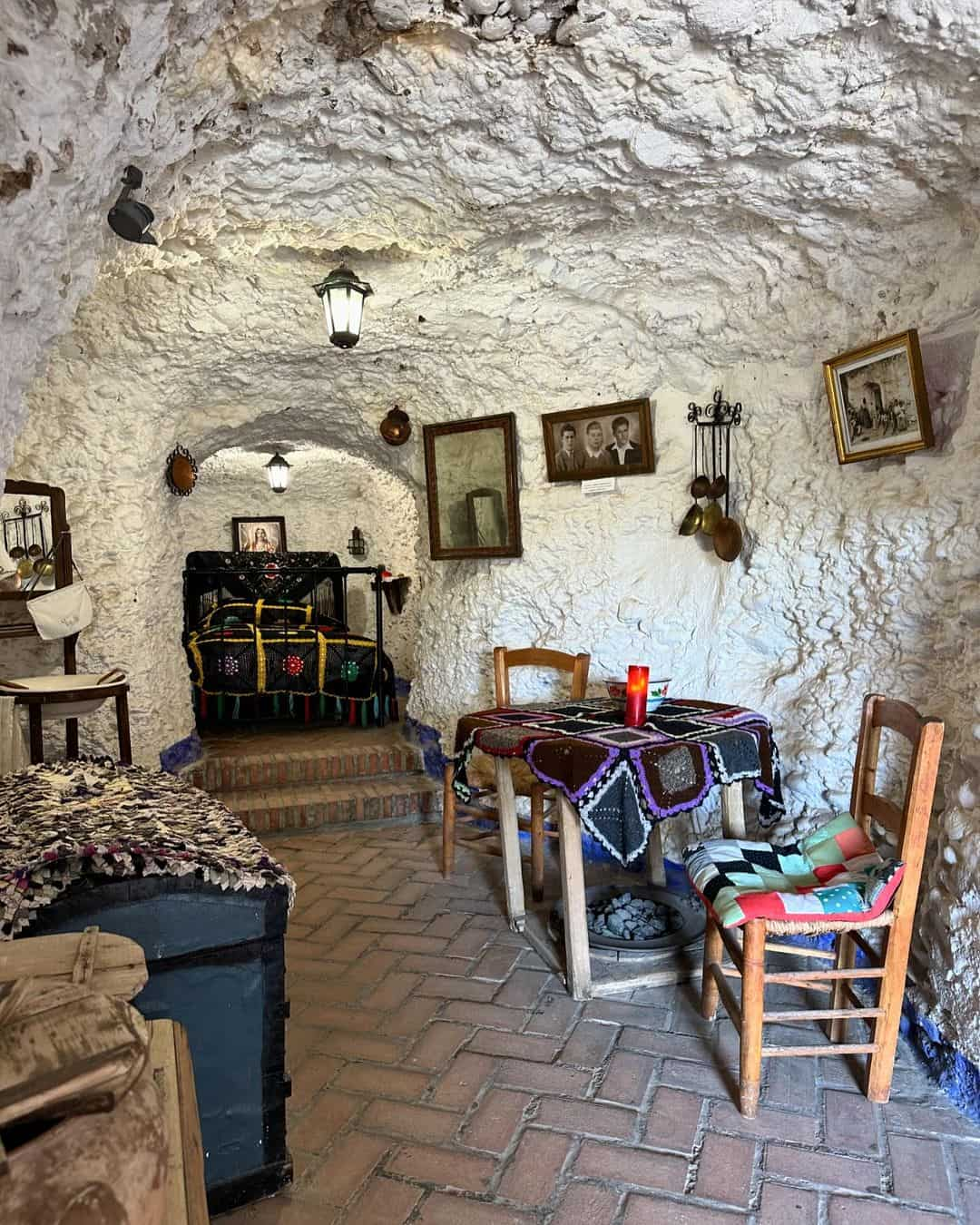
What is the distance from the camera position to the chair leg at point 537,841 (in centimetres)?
350

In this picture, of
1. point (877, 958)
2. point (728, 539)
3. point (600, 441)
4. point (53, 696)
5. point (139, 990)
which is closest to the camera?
point (139, 990)

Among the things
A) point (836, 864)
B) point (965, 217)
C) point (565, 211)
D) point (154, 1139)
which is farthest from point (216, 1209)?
point (965, 217)

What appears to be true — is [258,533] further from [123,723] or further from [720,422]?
[720,422]

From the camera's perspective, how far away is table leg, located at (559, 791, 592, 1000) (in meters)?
2.65

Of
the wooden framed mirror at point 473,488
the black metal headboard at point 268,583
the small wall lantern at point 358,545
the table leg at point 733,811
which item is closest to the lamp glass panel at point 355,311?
the wooden framed mirror at point 473,488

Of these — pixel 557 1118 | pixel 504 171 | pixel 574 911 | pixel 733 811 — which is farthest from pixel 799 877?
pixel 504 171

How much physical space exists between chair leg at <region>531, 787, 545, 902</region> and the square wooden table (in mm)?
356

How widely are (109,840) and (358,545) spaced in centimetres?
698

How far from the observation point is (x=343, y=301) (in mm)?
3369

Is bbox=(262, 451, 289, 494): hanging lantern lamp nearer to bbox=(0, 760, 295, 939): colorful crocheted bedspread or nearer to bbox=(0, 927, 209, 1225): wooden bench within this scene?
bbox=(0, 760, 295, 939): colorful crocheted bedspread

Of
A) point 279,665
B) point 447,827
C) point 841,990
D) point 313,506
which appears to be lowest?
point 841,990

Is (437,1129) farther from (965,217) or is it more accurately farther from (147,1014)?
(965,217)

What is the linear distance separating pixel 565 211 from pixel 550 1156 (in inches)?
116

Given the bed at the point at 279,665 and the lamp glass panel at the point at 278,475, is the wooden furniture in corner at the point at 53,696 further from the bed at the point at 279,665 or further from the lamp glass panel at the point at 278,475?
the lamp glass panel at the point at 278,475
